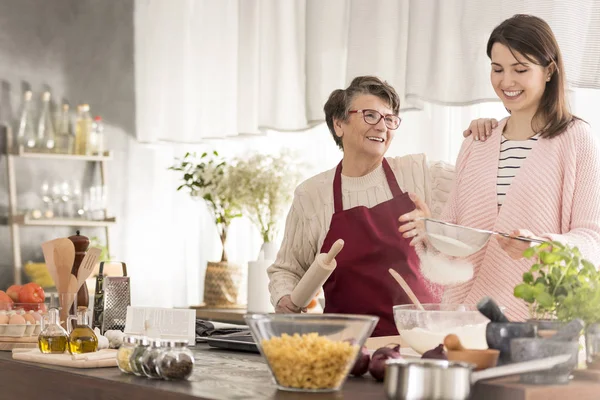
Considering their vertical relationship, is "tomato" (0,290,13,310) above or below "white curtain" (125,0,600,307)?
below

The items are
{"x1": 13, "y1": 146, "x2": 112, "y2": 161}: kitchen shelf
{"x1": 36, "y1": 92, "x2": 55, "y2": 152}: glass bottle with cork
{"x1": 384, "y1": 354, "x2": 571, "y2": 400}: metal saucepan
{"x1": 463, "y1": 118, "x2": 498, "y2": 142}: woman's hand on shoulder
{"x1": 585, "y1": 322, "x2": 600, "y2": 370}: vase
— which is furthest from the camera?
{"x1": 36, "y1": 92, "x2": 55, "y2": 152}: glass bottle with cork

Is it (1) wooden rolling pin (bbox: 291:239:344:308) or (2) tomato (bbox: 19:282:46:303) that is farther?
(2) tomato (bbox: 19:282:46:303)

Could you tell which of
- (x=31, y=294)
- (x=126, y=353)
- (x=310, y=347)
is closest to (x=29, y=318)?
(x=31, y=294)

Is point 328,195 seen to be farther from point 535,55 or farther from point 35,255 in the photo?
point 35,255

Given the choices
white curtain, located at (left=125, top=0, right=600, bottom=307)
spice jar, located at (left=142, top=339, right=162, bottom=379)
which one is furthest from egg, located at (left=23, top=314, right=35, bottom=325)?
white curtain, located at (left=125, top=0, right=600, bottom=307)

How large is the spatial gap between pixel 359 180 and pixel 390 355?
1.33 m

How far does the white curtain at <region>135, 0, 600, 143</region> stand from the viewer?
2.98 meters

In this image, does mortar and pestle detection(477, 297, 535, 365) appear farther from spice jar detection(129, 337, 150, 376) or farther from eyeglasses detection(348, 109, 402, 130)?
eyeglasses detection(348, 109, 402, 130)

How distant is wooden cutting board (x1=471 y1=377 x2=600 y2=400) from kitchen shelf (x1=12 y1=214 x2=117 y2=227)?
3570mm

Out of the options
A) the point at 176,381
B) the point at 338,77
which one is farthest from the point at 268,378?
the point at 338,77

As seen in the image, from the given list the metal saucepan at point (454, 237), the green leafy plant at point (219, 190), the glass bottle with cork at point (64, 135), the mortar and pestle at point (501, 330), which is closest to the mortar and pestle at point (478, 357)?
the mortar and pestle at point (501, 330)

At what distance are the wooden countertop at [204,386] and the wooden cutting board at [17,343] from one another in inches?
2.9

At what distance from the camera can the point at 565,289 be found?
1.28 meters

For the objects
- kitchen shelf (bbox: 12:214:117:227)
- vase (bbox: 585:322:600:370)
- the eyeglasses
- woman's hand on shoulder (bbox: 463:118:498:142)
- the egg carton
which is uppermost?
the eyeglasses
